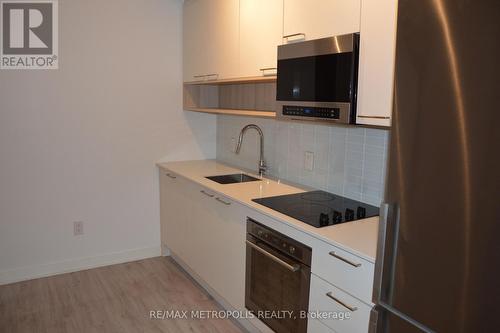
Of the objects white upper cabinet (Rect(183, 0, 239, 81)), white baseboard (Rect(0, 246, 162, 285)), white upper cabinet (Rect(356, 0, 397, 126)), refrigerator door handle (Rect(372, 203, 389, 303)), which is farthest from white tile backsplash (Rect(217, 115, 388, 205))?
white baseboard (Rect(0, 246, 162, 285))

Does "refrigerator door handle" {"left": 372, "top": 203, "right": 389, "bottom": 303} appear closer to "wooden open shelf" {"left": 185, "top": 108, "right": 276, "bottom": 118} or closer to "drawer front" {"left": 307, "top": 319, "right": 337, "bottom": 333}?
"drawer front" {"left": 307, "top": 319, "right": 337, "bottom": 333}

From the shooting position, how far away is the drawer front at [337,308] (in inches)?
63.7

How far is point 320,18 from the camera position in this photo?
1.99 m

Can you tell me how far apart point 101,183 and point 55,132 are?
0.54 meters

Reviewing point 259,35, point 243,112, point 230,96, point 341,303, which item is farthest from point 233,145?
point 341,303

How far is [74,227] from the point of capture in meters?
3.34

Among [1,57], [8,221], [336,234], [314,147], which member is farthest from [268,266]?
[1,57]

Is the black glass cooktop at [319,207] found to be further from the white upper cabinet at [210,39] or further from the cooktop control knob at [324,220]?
the white upper cabinet at [210,39]

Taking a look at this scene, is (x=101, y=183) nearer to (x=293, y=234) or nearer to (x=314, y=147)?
(x=314, y=147)

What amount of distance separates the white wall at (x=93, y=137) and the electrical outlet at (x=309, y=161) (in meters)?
1.34

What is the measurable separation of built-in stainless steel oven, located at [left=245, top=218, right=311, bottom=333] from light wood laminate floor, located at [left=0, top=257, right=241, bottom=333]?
0.47m

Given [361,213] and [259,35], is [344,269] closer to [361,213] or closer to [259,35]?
[361,213]

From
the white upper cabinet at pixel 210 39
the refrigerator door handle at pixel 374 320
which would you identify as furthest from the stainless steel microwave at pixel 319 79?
the refrigerator door handle at pixel 374 320

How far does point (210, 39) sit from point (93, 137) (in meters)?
1.23
